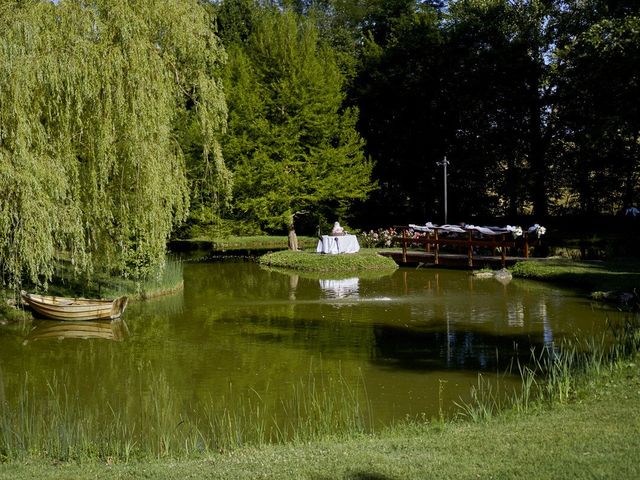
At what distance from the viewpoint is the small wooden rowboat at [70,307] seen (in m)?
16.5

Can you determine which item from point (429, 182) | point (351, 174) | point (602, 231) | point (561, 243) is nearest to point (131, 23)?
point (561, 243)

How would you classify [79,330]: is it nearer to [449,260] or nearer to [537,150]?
[449,260]

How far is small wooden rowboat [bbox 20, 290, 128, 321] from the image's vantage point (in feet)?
54.1

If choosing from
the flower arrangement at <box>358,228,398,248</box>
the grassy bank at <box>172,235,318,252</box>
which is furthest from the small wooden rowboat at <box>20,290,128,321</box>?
the grassy bank at <box>172,235,318,252</box>

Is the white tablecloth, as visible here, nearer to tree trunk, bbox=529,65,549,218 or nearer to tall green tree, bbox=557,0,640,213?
tall green tree, bbox=557,0,640,213

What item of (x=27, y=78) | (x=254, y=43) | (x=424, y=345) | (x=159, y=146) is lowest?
(x=424, y=345)

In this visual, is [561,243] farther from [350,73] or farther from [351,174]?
[350,73]

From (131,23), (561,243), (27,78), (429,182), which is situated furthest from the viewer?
(429,182)

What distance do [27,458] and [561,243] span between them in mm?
23759

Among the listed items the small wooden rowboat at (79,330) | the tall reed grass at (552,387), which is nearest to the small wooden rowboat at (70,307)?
the small wooden rowboat at (79,330)

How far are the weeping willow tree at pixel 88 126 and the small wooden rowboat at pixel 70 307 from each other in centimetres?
86

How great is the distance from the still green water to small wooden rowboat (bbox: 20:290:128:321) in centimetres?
32

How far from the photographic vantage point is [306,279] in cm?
2548

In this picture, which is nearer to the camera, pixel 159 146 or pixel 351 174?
pixel 159 146
